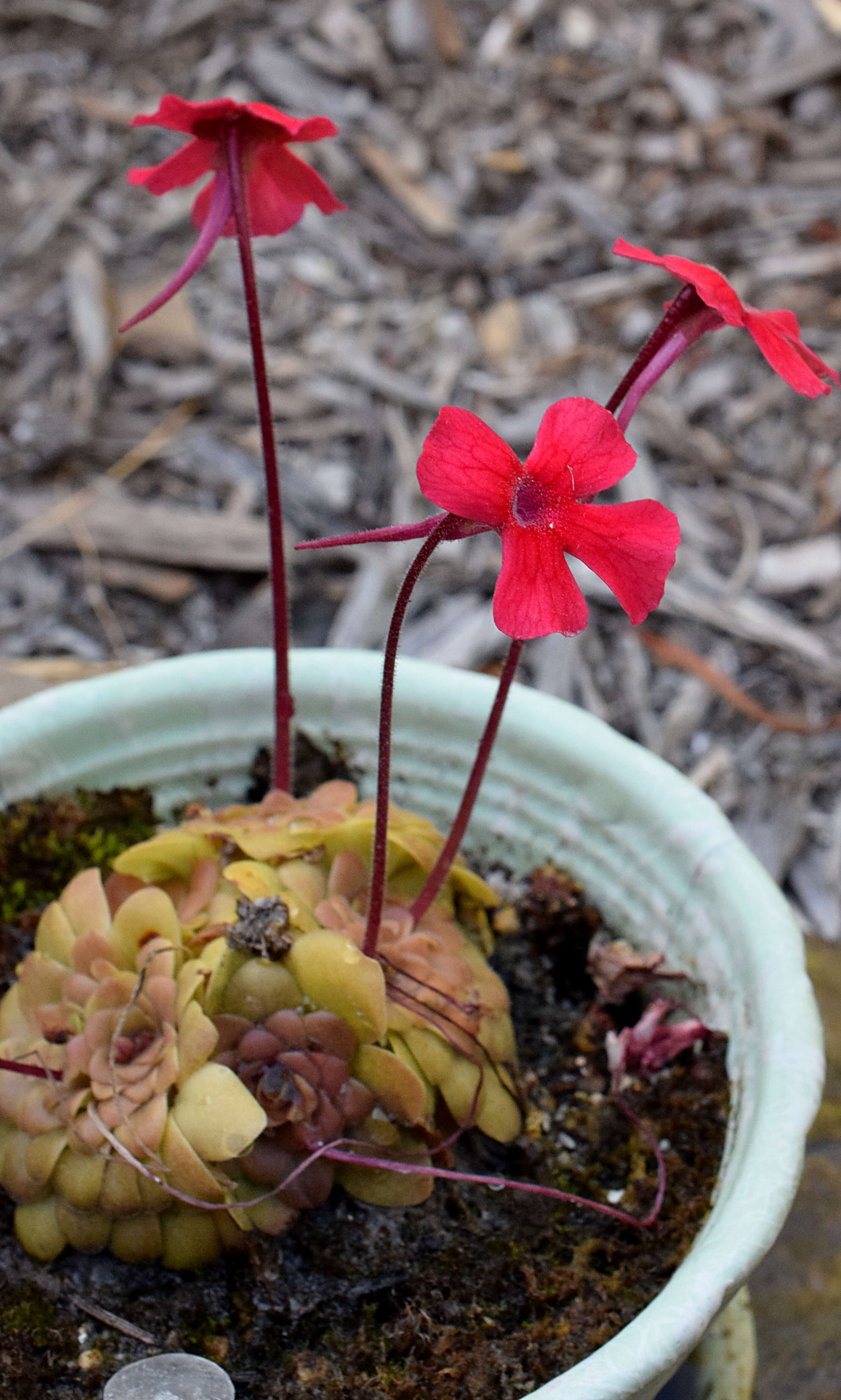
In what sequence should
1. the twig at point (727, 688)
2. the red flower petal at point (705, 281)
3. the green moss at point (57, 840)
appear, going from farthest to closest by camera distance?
the twig at point (727, 688)
the green moss at point (57, 840)
the red flower petal at point (705, 281)

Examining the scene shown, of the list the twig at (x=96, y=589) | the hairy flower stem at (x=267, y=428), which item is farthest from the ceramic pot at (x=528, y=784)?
the twig at (x=96, y=589)

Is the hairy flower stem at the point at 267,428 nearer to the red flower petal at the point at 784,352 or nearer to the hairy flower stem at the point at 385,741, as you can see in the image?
the hairy flower stem at the point at 385,741

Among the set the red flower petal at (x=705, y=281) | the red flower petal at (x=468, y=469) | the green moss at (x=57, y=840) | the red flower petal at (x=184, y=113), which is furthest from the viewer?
the green moss at (x=57, y=840)

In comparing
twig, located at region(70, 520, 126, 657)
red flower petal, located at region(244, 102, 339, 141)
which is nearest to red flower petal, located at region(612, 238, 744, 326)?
red flower petal, located at region(244, 102, 339, 141)

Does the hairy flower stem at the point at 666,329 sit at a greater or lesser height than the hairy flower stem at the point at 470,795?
greater

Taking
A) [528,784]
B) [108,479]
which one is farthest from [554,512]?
[108,479]

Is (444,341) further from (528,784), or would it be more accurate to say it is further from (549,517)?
(549,517)
